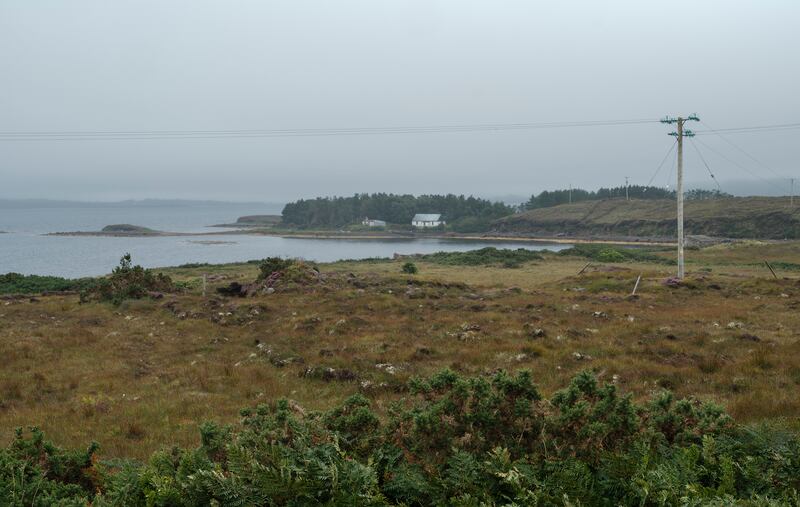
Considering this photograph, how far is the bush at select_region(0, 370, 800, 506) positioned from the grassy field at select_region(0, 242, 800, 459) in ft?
7.06

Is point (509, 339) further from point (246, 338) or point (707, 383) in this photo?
point (246, 338)

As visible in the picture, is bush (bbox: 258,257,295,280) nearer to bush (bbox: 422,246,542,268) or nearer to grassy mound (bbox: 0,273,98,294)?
grassy mound (bbox: 0,273,98,294)

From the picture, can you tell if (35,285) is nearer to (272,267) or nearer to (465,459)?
(272,267)

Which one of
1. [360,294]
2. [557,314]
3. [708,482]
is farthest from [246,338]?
[708,482]

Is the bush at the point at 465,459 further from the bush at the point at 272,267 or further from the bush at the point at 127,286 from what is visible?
the bush at the point at 272,267

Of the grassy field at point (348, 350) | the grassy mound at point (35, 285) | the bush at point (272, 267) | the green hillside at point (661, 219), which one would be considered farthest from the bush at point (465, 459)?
the green hillside at point (661, 219)

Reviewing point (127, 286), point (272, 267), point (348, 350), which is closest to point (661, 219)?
point (272, 267)

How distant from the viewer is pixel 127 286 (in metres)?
31.7

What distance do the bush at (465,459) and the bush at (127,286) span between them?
86.1 feet

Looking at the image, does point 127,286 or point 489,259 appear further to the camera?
point 489,259

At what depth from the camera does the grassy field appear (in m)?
11.5

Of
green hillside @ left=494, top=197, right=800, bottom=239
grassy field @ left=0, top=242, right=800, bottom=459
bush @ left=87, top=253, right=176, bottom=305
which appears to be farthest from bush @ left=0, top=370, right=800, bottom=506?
green hillside @ left=494, top=197, right=800, bottom=239

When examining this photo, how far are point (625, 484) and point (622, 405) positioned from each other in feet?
4.87

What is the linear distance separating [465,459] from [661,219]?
15802cm
